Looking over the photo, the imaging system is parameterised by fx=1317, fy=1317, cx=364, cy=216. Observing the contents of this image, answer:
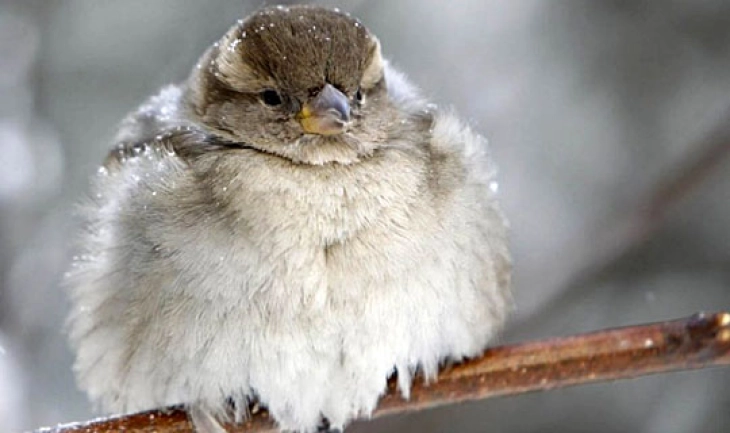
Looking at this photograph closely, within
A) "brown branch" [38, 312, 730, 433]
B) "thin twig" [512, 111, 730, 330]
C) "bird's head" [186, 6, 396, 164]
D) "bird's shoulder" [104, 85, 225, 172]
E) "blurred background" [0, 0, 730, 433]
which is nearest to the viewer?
"brown branch" [38, 312, 730, 433]

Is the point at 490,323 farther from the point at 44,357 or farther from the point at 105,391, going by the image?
the point at 44,357

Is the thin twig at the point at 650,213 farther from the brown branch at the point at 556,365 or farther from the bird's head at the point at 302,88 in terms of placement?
the bird's head at the point at 302,88

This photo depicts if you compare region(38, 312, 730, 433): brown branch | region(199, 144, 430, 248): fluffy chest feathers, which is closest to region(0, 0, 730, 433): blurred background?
region(38, 312, 730, 433): brown branch

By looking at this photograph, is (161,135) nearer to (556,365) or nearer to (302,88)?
(302,88)

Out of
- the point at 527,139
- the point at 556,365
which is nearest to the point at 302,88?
the point at 556,365

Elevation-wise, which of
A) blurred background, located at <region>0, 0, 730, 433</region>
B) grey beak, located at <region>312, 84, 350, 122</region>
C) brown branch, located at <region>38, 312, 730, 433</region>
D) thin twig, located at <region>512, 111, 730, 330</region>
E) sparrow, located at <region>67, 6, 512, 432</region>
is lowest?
brown branch, located at <region>38, 312, 730, 433</region>

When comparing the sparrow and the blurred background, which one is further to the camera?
the blurred background

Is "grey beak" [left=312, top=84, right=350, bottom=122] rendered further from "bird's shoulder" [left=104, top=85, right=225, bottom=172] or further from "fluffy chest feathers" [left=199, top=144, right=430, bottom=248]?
"bird's shoulder" [left=104, top=85, right=225, bottom=172]
